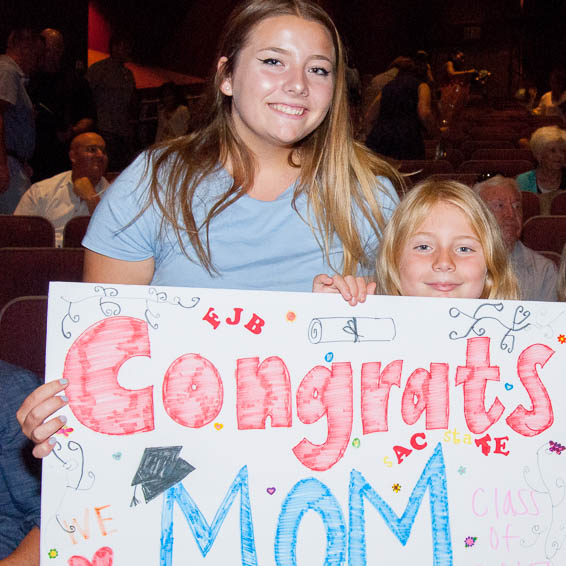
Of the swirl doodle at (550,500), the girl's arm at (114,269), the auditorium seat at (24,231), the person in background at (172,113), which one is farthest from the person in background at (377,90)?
the swirl doodle at (550,500)

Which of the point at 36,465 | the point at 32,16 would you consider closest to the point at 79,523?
the point at 36,465

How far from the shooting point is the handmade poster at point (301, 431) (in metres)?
1.19

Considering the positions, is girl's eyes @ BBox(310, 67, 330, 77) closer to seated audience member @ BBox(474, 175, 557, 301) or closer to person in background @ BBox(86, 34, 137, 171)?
seated audience member @ BBox(474, 175, 557, 301)

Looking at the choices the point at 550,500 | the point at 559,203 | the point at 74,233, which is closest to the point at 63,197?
the point at 74,233

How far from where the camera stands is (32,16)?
29.5ft

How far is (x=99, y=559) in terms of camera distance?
1.18 metres

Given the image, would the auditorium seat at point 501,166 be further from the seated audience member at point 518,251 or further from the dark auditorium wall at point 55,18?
the dark auditorium wall at point 55,18

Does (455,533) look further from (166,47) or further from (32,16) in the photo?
(166,47)

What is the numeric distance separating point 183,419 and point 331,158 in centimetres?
65

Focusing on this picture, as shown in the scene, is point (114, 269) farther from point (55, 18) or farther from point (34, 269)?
point (55, 18)

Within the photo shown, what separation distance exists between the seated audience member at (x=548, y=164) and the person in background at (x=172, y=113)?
4.43m

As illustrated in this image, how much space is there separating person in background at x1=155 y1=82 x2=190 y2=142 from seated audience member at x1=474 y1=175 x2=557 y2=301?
5363mm

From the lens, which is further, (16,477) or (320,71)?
(320,71)

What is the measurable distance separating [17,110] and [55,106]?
3.74ft
